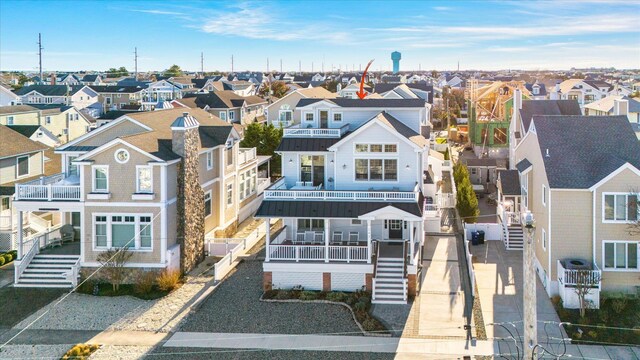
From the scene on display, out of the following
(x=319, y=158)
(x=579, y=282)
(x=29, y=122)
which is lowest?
(x=579, y=282)

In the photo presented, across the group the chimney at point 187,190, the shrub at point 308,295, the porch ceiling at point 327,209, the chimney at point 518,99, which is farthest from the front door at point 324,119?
the chimney at point 518,99

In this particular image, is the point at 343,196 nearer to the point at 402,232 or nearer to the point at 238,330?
the point at 402,232

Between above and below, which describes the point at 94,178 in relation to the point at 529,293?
above

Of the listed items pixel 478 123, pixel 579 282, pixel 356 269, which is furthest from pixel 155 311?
pixel 478 123

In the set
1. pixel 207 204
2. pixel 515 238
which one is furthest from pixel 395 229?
pixel 207 204

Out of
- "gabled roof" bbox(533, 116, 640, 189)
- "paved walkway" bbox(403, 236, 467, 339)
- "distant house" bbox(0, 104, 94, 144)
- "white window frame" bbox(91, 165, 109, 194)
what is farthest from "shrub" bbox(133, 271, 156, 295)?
"distant house" bbox(0, 104, 94, 144)

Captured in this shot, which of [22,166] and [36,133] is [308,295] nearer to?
[22,166]
